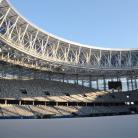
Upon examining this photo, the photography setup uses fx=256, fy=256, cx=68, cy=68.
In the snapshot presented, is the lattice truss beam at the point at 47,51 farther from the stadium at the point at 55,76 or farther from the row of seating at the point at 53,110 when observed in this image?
the row of seating at the point at 53,110

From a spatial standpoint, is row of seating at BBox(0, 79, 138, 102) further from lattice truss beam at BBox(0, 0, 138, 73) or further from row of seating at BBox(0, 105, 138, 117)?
lattice truss beam at BBox(0, 0, 138, 73)

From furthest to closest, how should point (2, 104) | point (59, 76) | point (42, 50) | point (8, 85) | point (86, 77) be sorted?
1. point (86, 77)
2. point (59, 76)
3. point (8, 85)
4. point (42, 50)
5. point (2, 104)

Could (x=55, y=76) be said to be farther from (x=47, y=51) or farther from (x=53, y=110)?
(x=53, y=110)

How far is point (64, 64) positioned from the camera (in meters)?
56.1

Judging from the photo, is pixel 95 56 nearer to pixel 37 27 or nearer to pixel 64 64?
pixel 64 64

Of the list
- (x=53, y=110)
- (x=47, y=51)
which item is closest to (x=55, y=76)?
(x=47, y=51)

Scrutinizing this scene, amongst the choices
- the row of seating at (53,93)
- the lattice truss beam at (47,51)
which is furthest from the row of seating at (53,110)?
the lattice truss beam at (47,51)

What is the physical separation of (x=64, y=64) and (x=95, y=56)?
1135 cm

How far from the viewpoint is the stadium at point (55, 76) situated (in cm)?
4528

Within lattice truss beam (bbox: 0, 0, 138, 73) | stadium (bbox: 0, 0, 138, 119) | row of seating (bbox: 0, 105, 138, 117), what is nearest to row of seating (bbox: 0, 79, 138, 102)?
stadium (bbox: 0, 0, 138, 119)

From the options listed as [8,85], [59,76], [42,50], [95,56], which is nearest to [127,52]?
[95,56]

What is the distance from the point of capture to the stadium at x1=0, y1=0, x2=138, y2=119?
4528cm

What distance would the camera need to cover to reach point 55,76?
69812 mm

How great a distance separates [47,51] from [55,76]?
1664 cm
